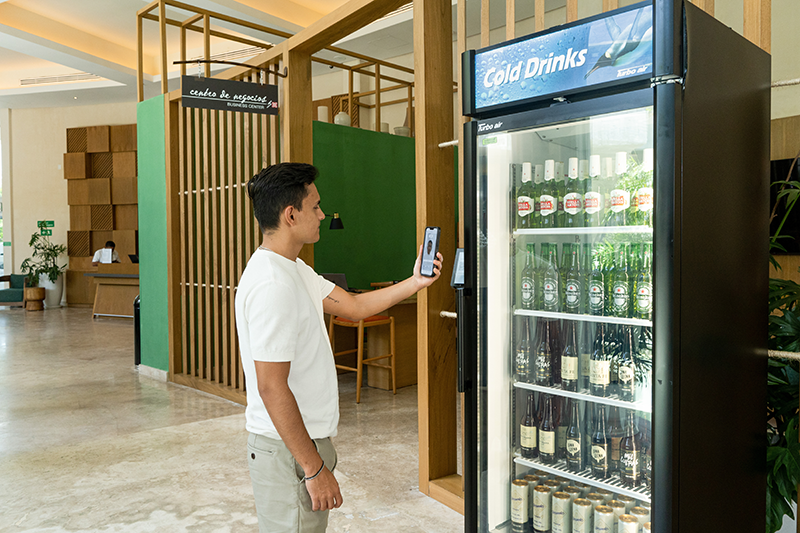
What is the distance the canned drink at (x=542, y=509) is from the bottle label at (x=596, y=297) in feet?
2.30

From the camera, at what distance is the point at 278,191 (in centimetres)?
188

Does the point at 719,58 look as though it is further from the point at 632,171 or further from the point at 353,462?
the point at 353,462

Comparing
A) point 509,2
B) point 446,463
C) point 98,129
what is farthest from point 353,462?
point 98,129

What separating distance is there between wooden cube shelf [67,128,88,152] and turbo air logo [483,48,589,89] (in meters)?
15.1

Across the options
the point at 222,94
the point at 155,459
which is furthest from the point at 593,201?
the point at 222,94

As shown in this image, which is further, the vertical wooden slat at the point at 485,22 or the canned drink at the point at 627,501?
the vertical wooden slat at the point at 485,22

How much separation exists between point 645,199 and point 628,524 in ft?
3.51

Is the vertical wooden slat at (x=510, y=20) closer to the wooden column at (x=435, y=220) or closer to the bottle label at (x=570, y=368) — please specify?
the wooden column at (x=435, y=220)

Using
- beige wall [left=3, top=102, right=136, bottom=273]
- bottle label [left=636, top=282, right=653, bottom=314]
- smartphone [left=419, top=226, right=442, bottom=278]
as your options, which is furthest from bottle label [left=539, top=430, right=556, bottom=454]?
beige wall [left=3, top=102, right=136, bottom=273]

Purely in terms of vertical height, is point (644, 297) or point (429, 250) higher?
point (429, 250)

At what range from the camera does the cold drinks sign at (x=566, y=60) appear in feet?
5.92

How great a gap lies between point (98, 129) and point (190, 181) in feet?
32.3

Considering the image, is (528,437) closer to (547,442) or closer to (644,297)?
(547,442)

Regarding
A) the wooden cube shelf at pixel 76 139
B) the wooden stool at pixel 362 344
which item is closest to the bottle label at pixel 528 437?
the wooden stool at pixel 362 344
